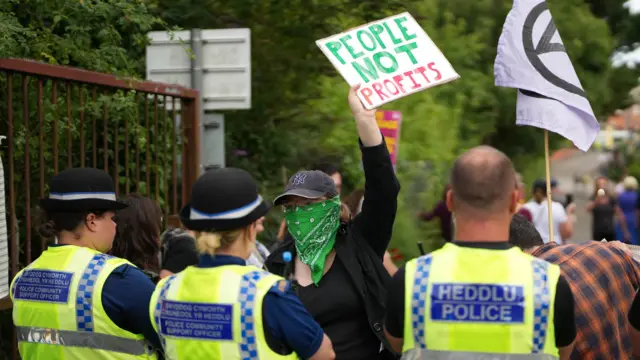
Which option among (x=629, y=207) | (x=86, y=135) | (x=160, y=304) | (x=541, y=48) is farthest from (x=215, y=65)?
(x=629, y=207)

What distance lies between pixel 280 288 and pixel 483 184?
Result: 30.3 inches

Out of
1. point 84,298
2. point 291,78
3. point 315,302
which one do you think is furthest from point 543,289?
point 291,78

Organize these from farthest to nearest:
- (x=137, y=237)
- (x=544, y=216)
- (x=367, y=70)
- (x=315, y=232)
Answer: (x=544, y=216), (x=137, y=237), (x=367, y=70), (x=315, y=232)

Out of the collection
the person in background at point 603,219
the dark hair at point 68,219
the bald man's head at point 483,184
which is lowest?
the person in background at point 603,219

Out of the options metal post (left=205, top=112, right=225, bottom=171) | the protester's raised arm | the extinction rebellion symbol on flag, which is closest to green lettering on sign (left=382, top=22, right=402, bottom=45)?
the protester's raised arm

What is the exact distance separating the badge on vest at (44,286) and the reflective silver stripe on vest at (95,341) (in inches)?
5.2

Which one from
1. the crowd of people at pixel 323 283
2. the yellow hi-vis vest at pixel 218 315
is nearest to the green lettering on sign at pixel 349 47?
the crowd of people at pixel 323 283

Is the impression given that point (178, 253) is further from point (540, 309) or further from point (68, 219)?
point (540, 309)

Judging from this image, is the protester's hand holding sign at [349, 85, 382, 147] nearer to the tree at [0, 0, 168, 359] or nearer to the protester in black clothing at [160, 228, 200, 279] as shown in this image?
the protester in black clothing at [160, 228, 200, 279]

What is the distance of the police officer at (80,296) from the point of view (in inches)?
164

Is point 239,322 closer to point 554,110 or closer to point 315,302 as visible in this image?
point 315,302

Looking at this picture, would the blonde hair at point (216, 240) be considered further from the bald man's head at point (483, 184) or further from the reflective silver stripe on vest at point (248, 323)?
the bald man's head at point (483, 184)

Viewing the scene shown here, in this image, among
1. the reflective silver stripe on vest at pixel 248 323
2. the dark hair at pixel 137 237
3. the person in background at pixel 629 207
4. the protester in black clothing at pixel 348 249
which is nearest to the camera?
the reflective silver stripe on vest at pixel 248 323

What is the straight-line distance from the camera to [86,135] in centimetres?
723
